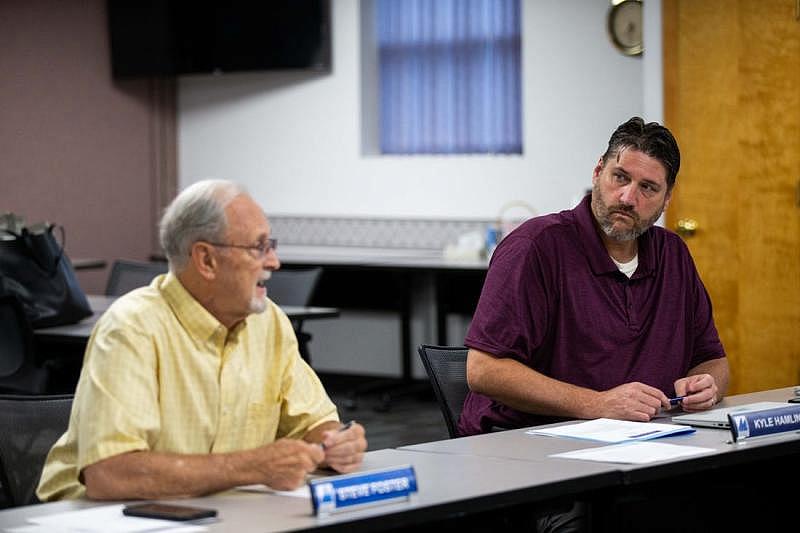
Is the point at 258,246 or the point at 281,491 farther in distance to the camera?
the point at 258,246

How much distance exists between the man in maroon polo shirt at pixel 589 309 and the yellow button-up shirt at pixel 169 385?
78cm

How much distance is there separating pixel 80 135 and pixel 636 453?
7095 millimetres

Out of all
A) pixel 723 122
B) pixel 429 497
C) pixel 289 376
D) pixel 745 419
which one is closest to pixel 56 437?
pixel 289 376

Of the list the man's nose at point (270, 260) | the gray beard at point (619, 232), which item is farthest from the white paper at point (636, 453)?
the gray beard at point (619, 232)

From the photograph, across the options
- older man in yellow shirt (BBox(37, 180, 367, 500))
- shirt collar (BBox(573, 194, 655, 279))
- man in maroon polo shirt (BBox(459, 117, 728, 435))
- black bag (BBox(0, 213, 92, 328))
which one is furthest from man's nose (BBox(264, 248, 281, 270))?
black bag (BBox(0, 213, 92, 328))

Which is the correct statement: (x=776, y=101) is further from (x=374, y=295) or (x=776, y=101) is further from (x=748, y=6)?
(x=374, y=295)

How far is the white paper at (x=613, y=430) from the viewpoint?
286cm

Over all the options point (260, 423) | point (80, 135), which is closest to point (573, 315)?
point (260, 423)

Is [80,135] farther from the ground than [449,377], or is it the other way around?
[80,135]

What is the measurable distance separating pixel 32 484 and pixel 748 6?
3.84m

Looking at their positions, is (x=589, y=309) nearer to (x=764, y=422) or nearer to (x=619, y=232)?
(x=619, y=232)

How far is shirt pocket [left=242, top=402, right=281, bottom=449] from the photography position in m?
2.59

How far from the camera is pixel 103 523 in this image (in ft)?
6.91

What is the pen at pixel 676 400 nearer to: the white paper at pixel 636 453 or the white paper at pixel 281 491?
the white paper at pixel 636 453
